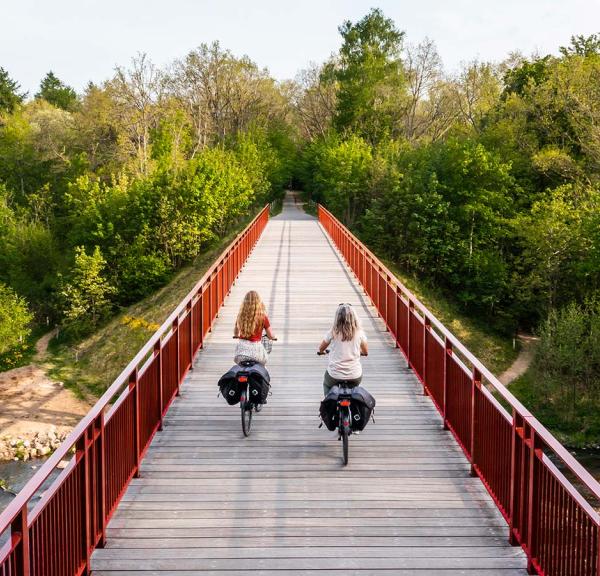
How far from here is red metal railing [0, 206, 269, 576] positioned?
3955 millimetres

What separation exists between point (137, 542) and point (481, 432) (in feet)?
10.1

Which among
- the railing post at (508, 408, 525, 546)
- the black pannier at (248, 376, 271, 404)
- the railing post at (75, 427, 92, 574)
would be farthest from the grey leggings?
the railing post at (75, 427, 92, 574)

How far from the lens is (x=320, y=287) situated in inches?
797

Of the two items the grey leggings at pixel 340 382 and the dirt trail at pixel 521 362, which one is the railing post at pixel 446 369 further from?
the dirt trail at pixel 521 362

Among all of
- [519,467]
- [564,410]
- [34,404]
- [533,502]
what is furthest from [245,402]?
[564,410]

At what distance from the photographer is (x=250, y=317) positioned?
8.66 meters

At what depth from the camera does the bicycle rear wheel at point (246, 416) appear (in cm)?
794

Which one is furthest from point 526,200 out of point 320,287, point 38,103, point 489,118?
point 38,103

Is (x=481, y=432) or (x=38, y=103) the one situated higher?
(x=38, y=103)

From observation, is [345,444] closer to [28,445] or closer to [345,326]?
→ [345,326]

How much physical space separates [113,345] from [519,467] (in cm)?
3495

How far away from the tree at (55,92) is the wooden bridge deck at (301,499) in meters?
102

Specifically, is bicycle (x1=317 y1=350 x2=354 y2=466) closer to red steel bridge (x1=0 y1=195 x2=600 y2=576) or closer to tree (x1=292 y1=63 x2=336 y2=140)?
red steel bridge (x1=0 y1=195 x2=600 y2=576)

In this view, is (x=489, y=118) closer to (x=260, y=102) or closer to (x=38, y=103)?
(x=260, y=102)
